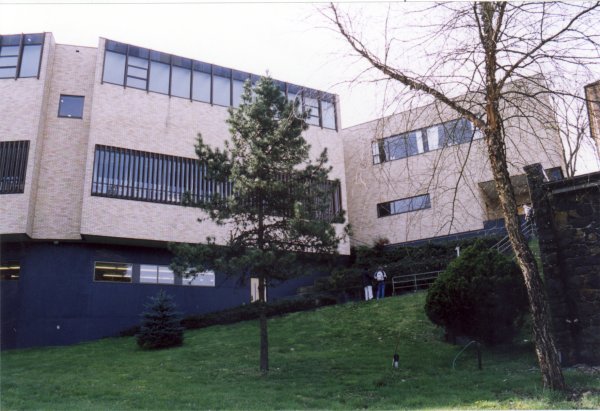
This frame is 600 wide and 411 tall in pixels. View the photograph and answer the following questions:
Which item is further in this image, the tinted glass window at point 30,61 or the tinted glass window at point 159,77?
the tinted glass window at point 159,77

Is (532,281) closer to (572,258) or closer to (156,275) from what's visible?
(572,258)

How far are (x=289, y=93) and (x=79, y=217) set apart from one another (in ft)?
41.2

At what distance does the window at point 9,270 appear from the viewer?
21.7 meters

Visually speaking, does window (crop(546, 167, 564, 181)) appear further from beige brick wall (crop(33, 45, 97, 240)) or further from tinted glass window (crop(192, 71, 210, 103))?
beige brick wall (crop(33, 45, 97, 240))

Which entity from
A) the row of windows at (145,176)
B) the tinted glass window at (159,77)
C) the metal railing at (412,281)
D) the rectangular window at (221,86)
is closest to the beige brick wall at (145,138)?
the row of windows at (145,176)

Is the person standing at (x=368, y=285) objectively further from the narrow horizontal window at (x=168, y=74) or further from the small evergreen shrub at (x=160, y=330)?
the small evergreen shrub at (x=160, y=330)

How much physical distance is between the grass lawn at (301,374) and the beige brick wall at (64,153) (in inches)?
204

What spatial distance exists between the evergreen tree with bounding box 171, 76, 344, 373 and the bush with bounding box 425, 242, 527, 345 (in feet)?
10.7

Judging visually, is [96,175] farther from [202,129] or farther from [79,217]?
[202,129]

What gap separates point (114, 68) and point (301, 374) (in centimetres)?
1765

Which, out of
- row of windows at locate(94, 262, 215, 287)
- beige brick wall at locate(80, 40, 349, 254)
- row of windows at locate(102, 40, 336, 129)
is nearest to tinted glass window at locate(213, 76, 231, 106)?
row of windows at locate(102, 40, 336, 129)

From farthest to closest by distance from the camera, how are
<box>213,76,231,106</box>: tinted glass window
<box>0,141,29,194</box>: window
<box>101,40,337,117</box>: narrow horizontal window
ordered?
1. <box>213,76,231,106</box>: tinted glass window
2. <box>101,40,337,117</box>: narrow horizontal window
3. <box>0,141,29,194</box>: window

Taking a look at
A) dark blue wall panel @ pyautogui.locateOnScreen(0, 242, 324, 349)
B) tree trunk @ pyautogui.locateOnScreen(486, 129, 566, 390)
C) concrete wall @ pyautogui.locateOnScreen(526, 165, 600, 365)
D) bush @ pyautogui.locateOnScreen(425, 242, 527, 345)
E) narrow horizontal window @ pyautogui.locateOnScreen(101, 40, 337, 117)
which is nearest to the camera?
tree trunk @ pyautogui.locateOnScreen(486, 129, 566, 390)

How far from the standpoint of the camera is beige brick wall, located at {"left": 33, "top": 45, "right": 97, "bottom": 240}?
21984 mm
